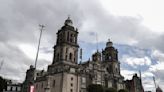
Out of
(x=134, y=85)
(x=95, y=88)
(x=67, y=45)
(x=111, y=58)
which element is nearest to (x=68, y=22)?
(x=67, y=45)

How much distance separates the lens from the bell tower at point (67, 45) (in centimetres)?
7381

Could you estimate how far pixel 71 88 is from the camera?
2726 inches

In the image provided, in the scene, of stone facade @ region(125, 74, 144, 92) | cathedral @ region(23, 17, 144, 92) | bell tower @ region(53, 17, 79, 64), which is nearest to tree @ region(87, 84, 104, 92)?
cathedral @ region(23, 17, 144, 92)

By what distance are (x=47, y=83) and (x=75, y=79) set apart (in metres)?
9.72

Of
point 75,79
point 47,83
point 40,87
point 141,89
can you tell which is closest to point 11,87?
point 40,87

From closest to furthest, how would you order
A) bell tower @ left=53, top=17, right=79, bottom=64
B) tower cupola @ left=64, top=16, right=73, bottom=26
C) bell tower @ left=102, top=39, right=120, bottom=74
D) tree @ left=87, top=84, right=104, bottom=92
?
1. tree @ left=87, top=84, right=104, bottom=92
2. bell tower @ left=53, top=17, right=79, bottom=64
3. tower cupola @ left=64, top=16, right=73, bottom=26
4. bell tower @ left=102, top=39, right=120, bottom=74

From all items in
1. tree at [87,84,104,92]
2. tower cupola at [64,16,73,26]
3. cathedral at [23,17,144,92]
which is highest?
tower cupola at [64,16,73,26]

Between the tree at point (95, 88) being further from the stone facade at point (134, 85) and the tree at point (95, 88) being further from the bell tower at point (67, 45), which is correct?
the stone facade at point (134, 85)

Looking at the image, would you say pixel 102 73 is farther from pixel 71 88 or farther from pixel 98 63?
Result: pixel 71 88

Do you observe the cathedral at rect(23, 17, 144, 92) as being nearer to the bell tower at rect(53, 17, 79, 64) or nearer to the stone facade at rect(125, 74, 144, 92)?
the bell tower at rect(53, 17, 79, 64)

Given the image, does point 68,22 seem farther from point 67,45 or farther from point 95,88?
point 95,88

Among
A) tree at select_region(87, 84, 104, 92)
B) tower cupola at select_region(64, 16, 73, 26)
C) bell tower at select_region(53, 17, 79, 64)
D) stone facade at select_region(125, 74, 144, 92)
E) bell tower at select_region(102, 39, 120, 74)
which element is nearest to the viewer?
tree at select_region(87, 84, 104, 92)

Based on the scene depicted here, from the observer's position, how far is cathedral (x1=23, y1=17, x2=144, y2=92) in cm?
6988

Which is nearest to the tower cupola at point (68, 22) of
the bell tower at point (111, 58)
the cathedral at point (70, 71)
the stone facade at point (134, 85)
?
the cathedral at point (70, 71)
